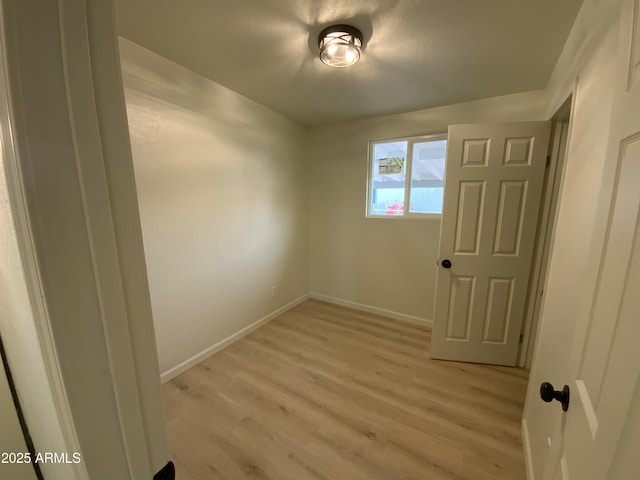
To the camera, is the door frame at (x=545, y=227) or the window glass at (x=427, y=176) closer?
the door frame at (x=545, y=227)

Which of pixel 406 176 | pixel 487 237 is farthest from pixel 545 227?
pixel 406 176

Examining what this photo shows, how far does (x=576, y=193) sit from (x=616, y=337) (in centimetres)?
93

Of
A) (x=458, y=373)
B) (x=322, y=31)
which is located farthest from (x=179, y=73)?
(x=458, y=373)

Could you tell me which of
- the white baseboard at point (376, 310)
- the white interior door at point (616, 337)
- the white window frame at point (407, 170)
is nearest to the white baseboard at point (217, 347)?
the white baseboard at point (376, 310)

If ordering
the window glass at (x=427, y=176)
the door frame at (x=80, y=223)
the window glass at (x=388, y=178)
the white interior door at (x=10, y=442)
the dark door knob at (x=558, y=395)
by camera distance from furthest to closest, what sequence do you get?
1. the window glass at (x=388, y=178)
2. the window glass at (x=427, y=176)
3. the dark door knob at (x=558, y=395)
4. the white interior door at (x=10, y=442)
5. the door frame at (x=80, y=223)

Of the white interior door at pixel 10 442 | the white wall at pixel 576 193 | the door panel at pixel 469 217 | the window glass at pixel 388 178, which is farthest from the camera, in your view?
the window glass at pixel 388 178

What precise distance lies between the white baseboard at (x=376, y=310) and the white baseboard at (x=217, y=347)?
1.57 ft

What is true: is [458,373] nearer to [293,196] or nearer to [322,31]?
[293,196]

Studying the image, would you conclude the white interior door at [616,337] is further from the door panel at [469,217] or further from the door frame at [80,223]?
the door panel at [469,217]

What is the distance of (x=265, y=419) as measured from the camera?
1.70 meters

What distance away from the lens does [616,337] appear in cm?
52

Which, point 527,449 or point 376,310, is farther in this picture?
point 376,310

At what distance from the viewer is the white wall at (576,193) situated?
96 centimetres

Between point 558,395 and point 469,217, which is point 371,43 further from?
point 558,395
